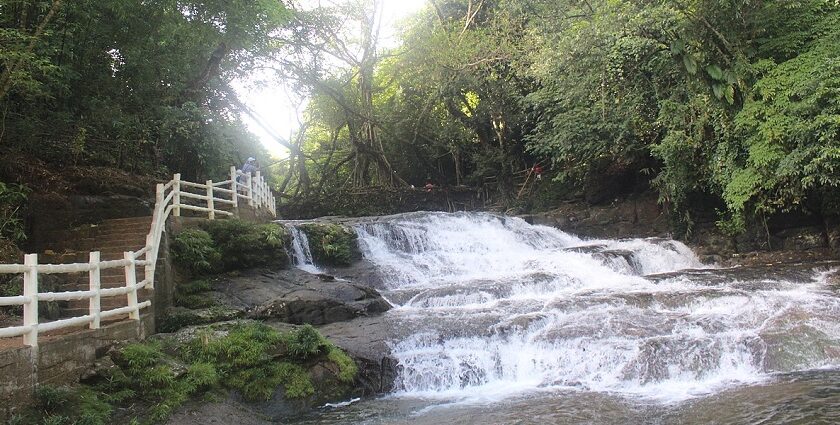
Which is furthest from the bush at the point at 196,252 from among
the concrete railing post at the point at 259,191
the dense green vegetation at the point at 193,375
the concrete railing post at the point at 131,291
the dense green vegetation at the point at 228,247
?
the concrete railing post at the point at 259,191

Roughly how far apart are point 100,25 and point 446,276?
926cm

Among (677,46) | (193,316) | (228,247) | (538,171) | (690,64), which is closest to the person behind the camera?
(193,316)

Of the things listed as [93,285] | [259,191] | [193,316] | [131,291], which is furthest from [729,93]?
[93,285]

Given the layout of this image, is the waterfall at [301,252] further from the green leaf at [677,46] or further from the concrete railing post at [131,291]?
the green leaf at [677,46]

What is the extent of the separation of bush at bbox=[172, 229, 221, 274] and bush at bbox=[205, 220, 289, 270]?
1.01 feet

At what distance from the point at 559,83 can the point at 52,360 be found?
48.3 ft

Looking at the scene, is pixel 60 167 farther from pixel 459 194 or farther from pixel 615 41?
pixel 459 194

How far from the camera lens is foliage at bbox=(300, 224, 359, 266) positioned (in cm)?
1378

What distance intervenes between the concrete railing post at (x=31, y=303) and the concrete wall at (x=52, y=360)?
0.39 feet

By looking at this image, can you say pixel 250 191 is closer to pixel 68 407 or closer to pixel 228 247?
pixel 228 247

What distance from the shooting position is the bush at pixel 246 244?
1139 cm

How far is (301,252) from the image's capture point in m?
A: 13.6

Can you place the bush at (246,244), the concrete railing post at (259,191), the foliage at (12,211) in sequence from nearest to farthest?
the foliage at (12,211) < the bush at (246,244) < the concrete railing post at (259,191)

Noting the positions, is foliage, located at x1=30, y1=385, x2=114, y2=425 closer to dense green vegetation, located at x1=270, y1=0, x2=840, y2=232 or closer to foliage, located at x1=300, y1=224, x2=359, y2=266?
foliage, located at x1=300, y1=224, x2=359, y2=266
